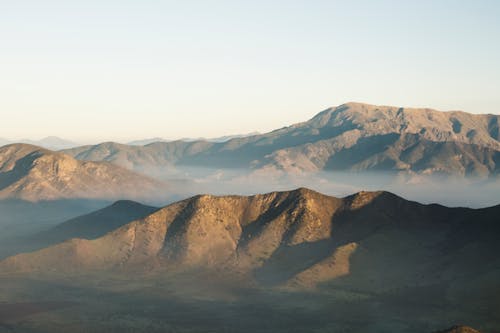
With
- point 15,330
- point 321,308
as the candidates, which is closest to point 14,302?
point 15,330

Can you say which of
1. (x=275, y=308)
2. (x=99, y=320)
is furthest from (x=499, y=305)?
(x=99, y=320)

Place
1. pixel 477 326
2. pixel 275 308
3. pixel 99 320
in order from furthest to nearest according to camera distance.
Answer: pixel 275 308 < pixel 99 320 < pixel 477 326

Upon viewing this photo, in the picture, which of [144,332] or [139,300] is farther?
[139,300]

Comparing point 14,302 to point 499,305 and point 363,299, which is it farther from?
point 499,305

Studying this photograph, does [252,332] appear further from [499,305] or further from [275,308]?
[499,305]

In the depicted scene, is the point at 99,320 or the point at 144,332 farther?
the point at 99,320

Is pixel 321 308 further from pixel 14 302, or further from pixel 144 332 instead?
pixel 14 302

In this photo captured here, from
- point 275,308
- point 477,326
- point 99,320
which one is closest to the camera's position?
point 477,326
